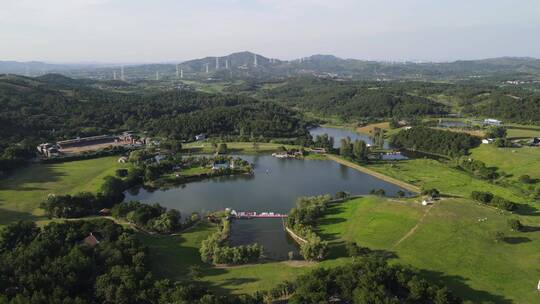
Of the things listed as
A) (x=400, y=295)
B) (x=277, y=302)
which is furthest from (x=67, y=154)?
(x=400, y=295)

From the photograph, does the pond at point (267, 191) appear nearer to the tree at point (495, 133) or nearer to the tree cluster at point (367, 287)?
the tree cluster at point (367, 287)

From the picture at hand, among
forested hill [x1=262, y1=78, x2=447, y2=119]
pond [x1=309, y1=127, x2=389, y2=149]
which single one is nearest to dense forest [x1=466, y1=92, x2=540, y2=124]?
forested hill [x1=262, y1=78, x2=447, y2=119]

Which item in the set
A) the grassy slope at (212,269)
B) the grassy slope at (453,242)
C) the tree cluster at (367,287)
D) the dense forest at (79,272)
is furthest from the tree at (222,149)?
the tree cluster at (367,287)

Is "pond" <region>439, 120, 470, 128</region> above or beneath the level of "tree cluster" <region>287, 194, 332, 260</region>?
above

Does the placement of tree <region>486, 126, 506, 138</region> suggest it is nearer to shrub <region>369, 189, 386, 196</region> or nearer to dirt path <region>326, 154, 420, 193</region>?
dirt path <region>326, 154, 420, 193</region>

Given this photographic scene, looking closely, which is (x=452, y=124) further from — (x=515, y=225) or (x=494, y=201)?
(x=515, y=225)

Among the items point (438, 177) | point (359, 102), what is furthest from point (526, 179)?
point (359, 102)

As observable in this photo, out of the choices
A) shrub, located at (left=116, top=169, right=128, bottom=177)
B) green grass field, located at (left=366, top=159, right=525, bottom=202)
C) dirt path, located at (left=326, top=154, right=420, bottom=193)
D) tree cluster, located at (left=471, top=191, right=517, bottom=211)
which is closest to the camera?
tree cluster, located at (left=471, top=191, right=517, bottom=211)
